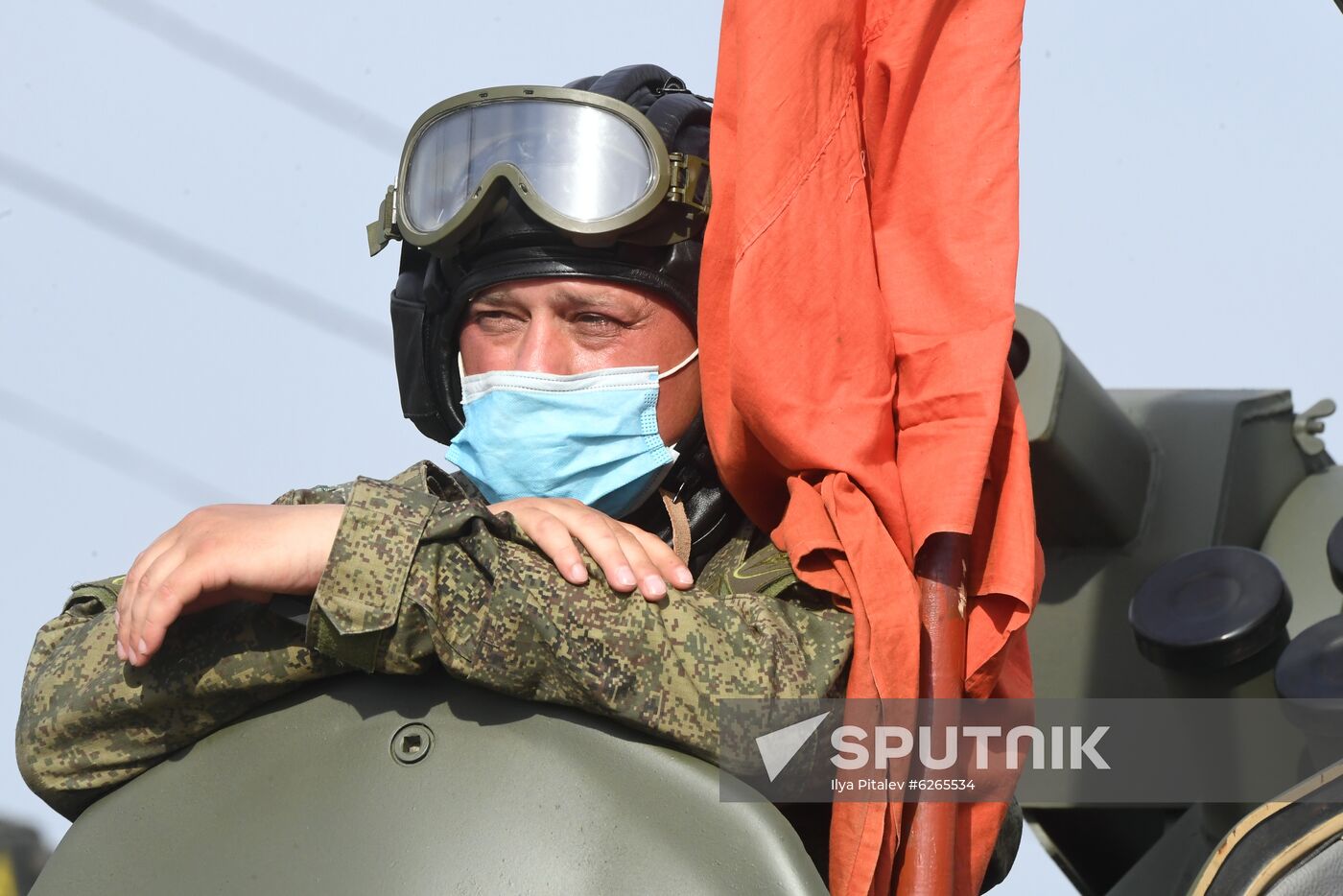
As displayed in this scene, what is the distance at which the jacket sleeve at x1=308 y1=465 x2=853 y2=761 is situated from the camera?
171 centimetres

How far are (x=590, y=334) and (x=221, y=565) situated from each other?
76 centimetres

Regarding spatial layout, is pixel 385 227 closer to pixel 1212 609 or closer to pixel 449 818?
pixel 449 818

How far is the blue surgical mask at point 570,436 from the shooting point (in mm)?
2273

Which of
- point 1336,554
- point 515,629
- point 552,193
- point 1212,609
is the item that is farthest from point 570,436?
point 1336,554

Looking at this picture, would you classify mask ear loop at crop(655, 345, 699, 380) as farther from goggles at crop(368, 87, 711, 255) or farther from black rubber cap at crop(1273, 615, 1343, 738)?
black rubber cap at crop(1273, 615, 1343, 738)

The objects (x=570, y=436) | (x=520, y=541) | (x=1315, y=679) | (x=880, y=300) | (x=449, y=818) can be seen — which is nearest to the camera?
(x=449, y=818)

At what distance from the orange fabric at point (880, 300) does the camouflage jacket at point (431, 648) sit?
0.15 meters

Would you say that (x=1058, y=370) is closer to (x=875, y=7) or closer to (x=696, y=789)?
(x=875, y=7)

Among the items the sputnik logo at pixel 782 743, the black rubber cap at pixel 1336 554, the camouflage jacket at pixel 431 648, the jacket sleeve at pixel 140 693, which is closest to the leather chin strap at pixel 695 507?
the camouflage jacket at pixel 431 648

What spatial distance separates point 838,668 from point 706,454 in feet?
1.97

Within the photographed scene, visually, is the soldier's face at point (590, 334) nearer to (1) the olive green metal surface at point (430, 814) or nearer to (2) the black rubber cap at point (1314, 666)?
(1) the olive green metal surface at point (430, 814)

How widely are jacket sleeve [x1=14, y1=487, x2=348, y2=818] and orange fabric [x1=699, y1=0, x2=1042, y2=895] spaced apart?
0.57 m

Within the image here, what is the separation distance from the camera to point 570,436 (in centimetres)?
227

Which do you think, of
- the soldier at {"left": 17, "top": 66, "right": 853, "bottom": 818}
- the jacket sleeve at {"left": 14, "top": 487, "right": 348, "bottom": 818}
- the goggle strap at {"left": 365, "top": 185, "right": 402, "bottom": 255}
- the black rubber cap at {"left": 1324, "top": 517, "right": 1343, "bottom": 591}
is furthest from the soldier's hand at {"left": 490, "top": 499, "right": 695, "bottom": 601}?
the black rubber cap at {"left": 1324, "top": 517, "right": 1343, "bottom": 591}
